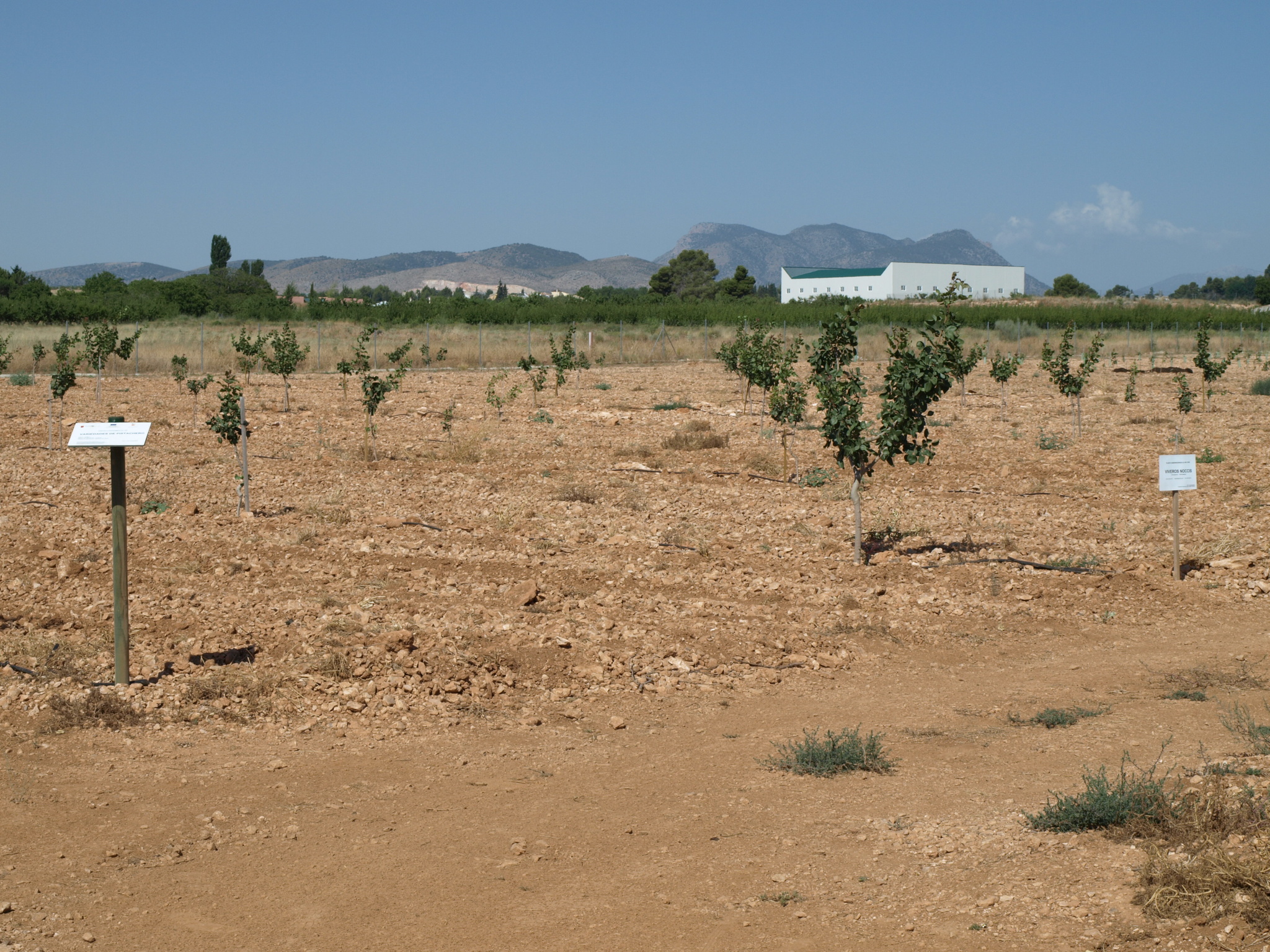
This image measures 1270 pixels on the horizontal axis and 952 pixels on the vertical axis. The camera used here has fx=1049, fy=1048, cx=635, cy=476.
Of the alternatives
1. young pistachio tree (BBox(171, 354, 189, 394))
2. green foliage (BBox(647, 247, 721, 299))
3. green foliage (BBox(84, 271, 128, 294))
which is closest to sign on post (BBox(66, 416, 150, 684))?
young pistachio tree (BBox(171, 354, 189, 394))

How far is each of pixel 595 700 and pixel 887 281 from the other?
109 meters

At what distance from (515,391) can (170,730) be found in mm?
19738

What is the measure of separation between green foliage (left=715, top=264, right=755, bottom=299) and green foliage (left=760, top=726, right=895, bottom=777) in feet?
344

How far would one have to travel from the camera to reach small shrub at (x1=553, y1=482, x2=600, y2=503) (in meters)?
14.8

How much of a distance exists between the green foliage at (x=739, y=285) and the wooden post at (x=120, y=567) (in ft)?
343

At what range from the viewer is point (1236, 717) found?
6.86 metres

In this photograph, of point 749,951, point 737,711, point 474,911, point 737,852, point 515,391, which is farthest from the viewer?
point 515,391

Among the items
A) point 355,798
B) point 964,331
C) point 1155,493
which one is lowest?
point 355,798

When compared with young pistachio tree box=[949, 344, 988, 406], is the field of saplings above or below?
below

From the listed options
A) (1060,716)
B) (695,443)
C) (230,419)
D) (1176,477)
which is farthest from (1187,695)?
(695,443)

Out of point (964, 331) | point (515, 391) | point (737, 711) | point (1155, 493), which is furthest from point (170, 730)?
point (964, 331)

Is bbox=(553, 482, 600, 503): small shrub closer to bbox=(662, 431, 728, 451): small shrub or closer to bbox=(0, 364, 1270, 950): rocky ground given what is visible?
bbox=(0, 364, 1270, 950): rocky ground

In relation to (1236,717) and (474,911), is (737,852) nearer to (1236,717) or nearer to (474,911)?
(474,911)

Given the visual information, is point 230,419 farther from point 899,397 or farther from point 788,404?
point 899,397
